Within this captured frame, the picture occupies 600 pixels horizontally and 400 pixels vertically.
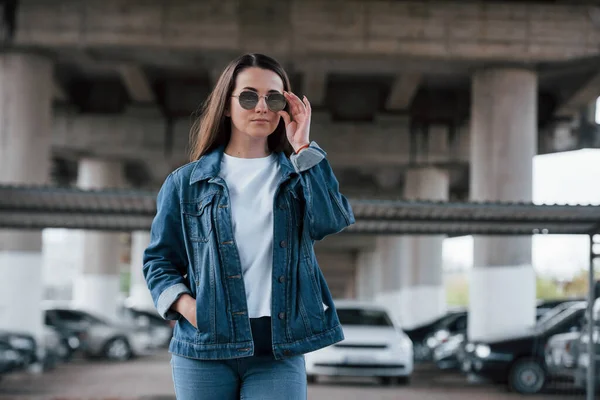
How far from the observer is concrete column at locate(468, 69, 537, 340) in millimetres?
22234

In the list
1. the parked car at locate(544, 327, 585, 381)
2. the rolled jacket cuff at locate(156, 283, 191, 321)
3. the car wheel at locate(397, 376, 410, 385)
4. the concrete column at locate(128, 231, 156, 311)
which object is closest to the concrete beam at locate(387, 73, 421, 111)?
the car wheel at locate(397, 376, 410, 385)

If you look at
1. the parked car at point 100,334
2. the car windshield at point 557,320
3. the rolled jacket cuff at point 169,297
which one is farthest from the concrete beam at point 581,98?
the rolled jacket cuff at point 169,297

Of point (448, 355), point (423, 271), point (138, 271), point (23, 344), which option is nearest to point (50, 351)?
point (23, 344)

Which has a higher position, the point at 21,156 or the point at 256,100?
the point at 21,156

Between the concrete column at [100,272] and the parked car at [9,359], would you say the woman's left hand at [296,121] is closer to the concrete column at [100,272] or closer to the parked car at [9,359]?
the parked car at [9,359]

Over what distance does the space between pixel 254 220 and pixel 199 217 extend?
0.17m

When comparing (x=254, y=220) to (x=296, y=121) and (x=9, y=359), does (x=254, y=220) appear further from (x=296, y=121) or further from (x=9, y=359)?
(x=9, y=359)

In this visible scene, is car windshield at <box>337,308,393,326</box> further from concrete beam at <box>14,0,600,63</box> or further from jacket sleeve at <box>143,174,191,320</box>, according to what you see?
jacket sleeve at <box>143,174,191,320</box>

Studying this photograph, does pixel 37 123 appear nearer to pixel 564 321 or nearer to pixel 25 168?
pixel 25 168

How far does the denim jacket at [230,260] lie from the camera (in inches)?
111

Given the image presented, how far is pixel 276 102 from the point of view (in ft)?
9.78

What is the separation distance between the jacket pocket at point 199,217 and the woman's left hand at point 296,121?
31 cm

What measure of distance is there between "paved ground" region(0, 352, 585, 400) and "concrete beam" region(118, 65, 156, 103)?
9.22 meters

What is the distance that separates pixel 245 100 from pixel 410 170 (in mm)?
33157
